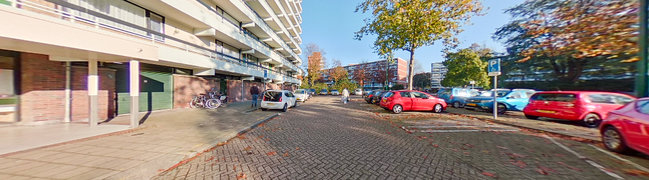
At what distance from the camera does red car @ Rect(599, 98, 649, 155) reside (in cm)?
324

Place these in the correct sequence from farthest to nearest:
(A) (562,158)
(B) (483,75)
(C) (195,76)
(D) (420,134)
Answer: (B) (483,75) < (C) (195,76) < (D) (420,134) < (A) (562,158)

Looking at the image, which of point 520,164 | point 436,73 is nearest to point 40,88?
point 520,164

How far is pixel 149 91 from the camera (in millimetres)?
9031

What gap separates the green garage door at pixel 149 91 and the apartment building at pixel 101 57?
4 cm

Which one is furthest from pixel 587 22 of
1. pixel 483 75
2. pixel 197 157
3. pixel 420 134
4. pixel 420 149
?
pixel 483 75

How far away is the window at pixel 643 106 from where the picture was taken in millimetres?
3382

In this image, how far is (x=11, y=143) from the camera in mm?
3955

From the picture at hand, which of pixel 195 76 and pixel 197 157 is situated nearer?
pixel 197 157

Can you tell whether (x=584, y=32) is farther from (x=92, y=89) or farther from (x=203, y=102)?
(x=203, y=102)

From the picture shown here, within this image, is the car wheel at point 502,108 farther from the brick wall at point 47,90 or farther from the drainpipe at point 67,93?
the drainpipe at point 67,93

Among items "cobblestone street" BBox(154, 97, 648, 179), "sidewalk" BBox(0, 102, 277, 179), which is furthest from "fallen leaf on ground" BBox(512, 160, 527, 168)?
"sidewalk" BBox(0, 102, 277, 179)

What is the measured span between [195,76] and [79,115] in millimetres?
5491

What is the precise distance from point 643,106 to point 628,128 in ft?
1.58

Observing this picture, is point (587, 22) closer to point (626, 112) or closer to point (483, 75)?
point (626, 112)
